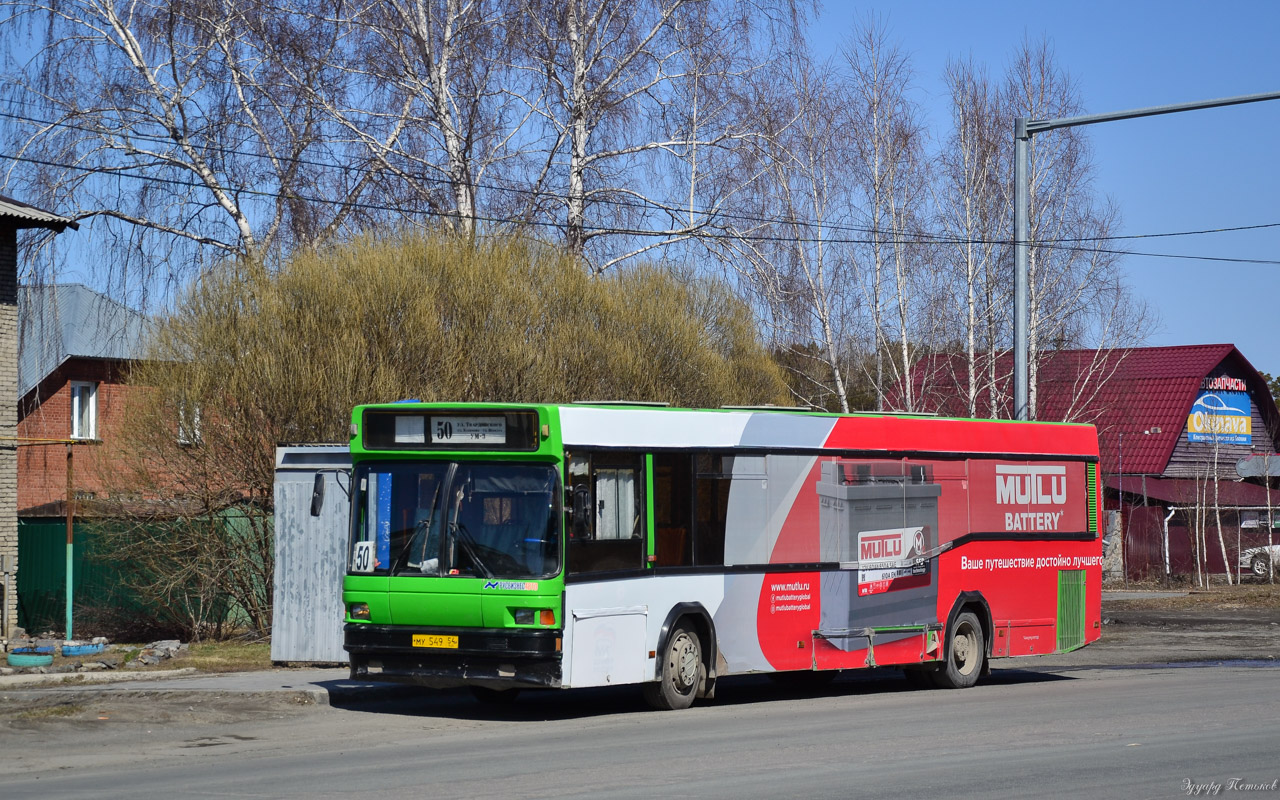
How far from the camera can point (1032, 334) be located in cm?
3703

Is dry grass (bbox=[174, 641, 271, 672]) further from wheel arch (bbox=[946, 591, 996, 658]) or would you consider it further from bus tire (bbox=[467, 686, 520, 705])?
wheel arch (bbox=[946, 591, 996, 658])

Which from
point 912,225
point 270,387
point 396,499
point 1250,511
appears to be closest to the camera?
point 396,499

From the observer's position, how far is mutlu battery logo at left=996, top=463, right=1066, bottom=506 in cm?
1795

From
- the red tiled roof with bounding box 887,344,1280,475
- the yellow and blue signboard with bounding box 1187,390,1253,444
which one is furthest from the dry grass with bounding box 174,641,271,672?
the yellow and blue signboard with bounding box 1187,390,1253,444

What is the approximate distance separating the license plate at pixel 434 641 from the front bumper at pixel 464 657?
0.10 feet

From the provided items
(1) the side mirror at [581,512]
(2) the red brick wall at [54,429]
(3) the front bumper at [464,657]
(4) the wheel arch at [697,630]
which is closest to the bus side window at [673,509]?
(4) the wheel arch at [697,630]

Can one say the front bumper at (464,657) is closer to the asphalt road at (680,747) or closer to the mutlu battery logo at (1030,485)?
the asphalt road at (680,747)

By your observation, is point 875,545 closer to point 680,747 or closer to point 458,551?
point 458,551

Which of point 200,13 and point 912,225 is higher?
point 200,13

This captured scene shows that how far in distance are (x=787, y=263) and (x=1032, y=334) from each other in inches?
360

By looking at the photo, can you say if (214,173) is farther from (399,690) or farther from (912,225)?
(912,225)

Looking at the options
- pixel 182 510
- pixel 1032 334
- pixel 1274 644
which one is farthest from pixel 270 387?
pixel 1032 334

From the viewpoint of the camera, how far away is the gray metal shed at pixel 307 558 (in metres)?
18.0

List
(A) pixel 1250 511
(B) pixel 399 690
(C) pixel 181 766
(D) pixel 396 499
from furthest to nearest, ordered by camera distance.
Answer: (A) pixel 1250 511
(B) pixel 399 690
(D) pixel 396 499
(C) pixel 181 766
